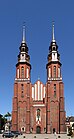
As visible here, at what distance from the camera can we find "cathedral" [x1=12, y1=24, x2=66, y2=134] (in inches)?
3273

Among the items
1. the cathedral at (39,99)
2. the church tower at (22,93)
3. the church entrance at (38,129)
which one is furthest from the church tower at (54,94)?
the church tower at (22,93)

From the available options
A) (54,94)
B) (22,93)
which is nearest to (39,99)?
(54,94)

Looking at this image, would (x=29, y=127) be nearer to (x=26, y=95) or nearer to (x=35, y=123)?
(x=35, y=123)

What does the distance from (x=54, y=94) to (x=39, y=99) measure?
18.3ft

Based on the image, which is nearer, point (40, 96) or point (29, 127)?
point (29, 127)

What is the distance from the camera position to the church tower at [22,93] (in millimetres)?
83188

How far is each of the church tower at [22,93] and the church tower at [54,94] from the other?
648cm

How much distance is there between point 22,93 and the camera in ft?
283

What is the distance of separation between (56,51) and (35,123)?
81.4ft

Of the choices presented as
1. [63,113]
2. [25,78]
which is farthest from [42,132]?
[25,78]

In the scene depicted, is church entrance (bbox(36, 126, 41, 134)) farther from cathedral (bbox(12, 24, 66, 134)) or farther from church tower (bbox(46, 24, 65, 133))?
church tower (bbox(46, 24, 65, 133))

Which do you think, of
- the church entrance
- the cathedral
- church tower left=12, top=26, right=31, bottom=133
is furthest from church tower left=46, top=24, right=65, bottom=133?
church tower left=12, top=26, right=31, bottom=133

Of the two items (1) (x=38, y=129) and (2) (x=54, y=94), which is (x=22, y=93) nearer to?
(2) (x=54, y=94)

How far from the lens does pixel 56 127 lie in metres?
82.7
